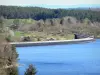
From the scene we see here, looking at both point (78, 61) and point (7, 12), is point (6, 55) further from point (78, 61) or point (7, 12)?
point (7, 12)

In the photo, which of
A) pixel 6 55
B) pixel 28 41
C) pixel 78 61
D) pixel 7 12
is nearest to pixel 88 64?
A: pixel 78 61

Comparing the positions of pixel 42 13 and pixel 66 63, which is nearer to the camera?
pixel 66 63

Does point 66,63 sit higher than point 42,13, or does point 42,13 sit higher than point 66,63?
point 42,13

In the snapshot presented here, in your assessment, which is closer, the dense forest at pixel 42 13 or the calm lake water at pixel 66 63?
the calm lake water at pixel 66 63

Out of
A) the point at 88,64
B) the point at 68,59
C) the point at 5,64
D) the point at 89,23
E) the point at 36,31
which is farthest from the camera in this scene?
the point at 89,23

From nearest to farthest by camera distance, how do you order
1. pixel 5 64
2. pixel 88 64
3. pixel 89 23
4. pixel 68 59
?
pixel 5 64 → pixel 88 64 → pixel 68 59 → pixel 89 23

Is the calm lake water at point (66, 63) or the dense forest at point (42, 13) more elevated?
the dense forest at point (42, 13)

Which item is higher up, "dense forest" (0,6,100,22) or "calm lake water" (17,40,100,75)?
"dense forest" (0,6,100,22)

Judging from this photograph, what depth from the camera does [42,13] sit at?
28344 millimetres

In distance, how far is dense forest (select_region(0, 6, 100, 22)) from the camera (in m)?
26.8

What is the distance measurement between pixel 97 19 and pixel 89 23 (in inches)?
32.7

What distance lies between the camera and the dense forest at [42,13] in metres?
26.8

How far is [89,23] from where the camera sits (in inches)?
1011

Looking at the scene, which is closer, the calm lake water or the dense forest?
the calm lake water
